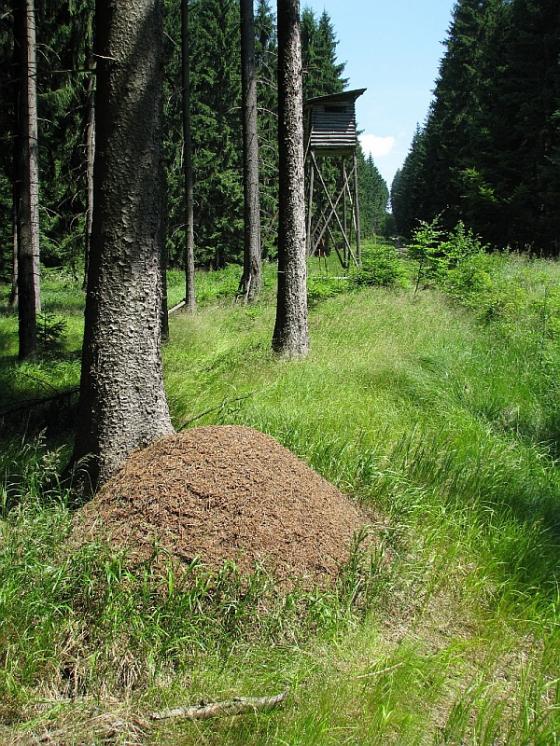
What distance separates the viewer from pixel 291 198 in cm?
803

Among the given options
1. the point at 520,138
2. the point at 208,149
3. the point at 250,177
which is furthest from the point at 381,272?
the point at 208,149

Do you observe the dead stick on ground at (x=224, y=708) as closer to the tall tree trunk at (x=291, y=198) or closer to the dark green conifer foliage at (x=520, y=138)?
the tall tree trunk at (x=291, y=198)

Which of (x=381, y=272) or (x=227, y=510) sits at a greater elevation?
(x=381, y=272)

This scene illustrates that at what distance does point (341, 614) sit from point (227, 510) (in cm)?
78

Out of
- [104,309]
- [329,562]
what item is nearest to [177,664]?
[329,562]

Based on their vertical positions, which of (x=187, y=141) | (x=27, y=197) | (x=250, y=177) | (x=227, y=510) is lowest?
(x=227, y=510)

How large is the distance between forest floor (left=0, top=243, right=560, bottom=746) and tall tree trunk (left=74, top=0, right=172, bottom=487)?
545 mm

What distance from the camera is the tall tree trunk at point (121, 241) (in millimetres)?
3920

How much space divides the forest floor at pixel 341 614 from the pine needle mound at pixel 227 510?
0.14 meters

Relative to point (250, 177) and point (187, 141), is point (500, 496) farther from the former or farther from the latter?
point (187, 141)

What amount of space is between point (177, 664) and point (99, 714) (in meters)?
0.40

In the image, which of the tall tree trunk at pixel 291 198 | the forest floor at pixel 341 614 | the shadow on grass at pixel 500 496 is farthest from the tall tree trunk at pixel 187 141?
the shadow on grass at pixel 500 496

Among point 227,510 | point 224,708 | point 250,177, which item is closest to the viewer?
point 224,708

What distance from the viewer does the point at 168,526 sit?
3.25 m
